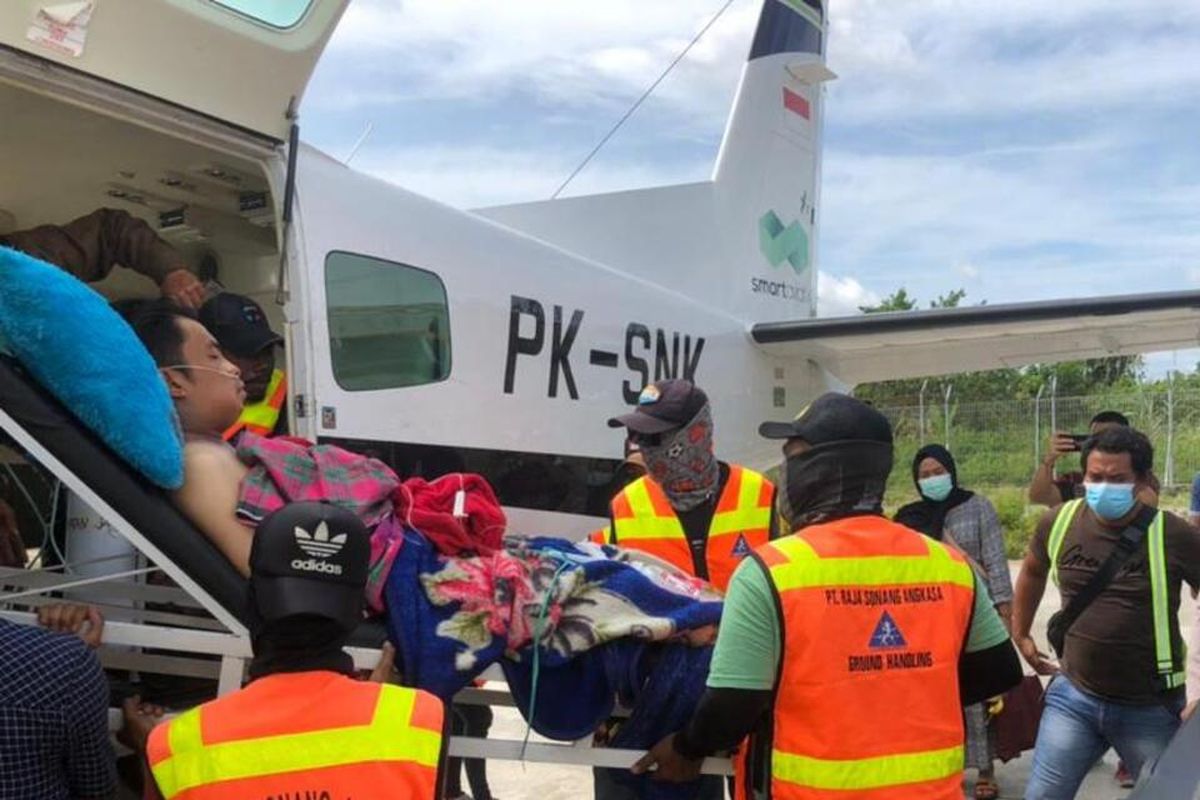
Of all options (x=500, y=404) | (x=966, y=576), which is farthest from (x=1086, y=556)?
(x=500, y=404)

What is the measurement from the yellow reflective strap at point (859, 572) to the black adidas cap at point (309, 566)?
81 centimetres

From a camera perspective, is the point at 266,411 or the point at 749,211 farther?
the point at 749,211

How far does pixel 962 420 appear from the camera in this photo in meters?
20.9

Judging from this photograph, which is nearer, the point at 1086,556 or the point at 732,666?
the point at 732,666

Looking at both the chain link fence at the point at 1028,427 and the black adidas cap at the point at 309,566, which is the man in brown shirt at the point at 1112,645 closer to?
the black adidas cap at the point at 309,566

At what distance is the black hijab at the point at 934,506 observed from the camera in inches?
205

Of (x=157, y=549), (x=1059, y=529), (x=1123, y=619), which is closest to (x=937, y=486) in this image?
(x=1059, y=529)

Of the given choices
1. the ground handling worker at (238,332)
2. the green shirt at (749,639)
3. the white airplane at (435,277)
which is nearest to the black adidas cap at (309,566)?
the green shirt at (749,639)

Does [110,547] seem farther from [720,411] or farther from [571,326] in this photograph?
[720,411]

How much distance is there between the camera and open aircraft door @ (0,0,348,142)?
2.94 meters

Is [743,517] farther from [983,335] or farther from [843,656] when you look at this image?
[983,335]

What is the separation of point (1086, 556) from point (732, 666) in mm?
2251

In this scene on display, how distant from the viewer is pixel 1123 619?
3549 mm

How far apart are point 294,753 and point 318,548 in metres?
0.30
